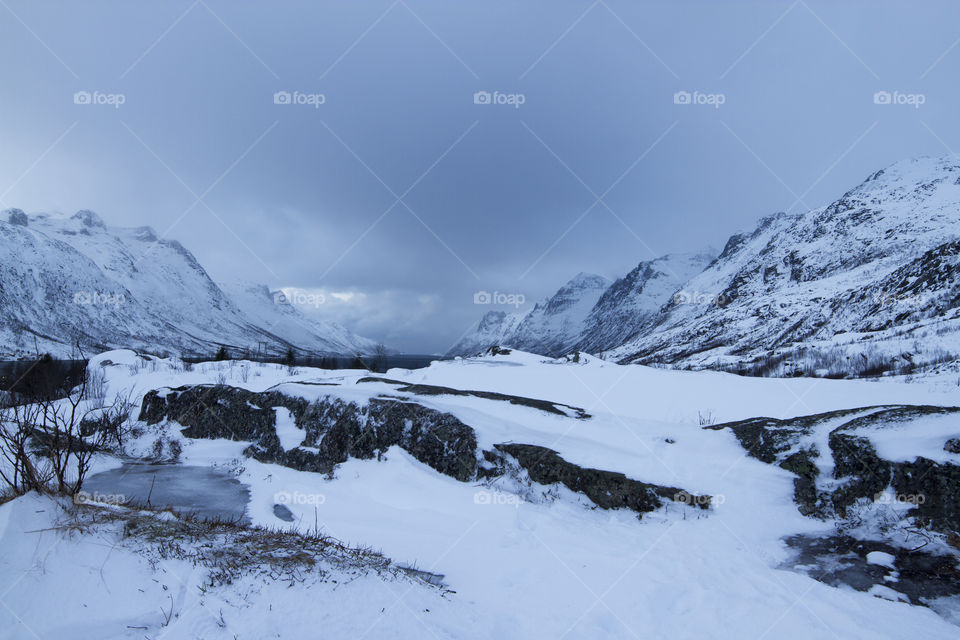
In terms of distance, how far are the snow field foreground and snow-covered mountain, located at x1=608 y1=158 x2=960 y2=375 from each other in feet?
69.1

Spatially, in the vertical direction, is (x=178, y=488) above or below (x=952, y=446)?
below

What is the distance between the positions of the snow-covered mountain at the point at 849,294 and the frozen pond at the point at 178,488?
30911mm

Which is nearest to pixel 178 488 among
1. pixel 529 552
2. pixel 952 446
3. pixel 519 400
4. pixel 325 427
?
pixel 325 427

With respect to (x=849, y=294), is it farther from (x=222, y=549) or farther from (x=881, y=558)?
(x=222, y=549)

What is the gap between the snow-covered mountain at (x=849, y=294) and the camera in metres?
31.1

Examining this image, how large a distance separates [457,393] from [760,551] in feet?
34.7

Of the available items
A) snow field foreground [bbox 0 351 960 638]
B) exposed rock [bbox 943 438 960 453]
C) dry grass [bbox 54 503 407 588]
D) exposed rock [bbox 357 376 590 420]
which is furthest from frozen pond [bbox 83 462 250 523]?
exposed rock [bbox 943 438 960 453]

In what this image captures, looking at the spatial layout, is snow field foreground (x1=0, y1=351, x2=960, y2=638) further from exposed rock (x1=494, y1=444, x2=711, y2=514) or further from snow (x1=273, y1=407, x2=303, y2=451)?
exposed rock (x1=494, y1=444, x2=711, y2=514)

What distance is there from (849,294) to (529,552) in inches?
3613

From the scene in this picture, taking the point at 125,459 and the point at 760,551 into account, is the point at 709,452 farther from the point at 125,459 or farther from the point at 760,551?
the point at 125,459

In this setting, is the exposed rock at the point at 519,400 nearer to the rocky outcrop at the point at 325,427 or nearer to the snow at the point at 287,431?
the rocky outcrop at the point at 325,427

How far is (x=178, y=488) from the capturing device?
13516 mm

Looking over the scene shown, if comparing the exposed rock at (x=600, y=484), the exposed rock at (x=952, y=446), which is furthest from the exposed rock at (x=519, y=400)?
the exposed rock at (x=952, y=446)

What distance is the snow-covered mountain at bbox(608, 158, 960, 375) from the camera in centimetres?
3108
